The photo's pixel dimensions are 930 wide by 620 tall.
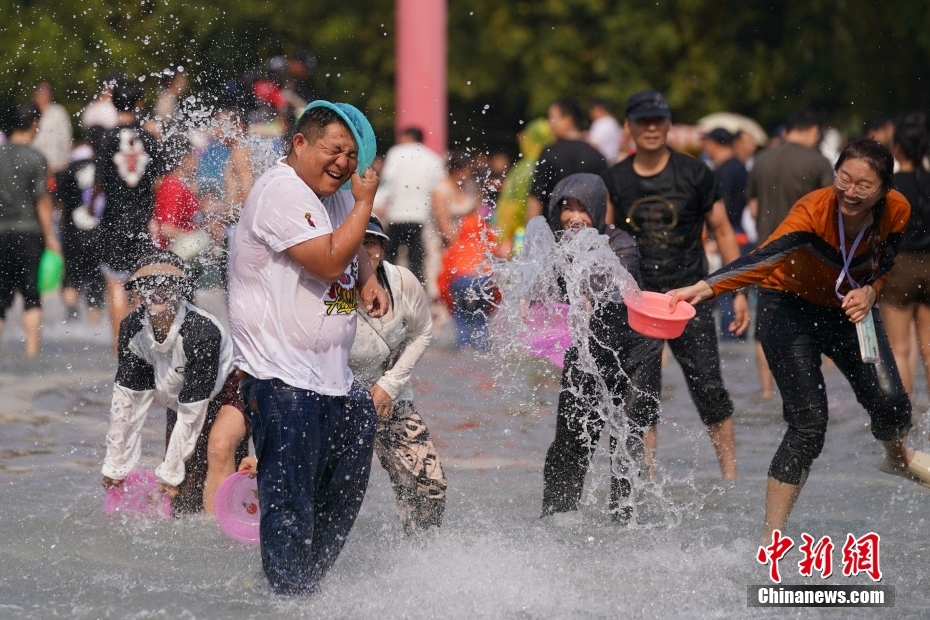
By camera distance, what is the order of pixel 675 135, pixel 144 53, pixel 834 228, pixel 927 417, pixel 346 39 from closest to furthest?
pixel 834 228, pixel 927 417, pixel 675 135, pixel 144 53, pixel 346 39

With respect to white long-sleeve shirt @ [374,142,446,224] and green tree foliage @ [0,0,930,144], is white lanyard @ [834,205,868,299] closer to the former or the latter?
white long-sleeve shirt @ [374,142,446,224]

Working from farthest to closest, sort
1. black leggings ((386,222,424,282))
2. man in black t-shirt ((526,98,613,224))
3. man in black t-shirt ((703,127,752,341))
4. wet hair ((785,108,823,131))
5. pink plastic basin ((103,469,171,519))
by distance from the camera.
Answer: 1. man in black t-shirt ((703,127,752,341))
2. black leggings ((386,222,424,282))
3. wet hair ((785,108,823,131))
4. man in black t-shirt ((526,98,613,224))
5. pink plastic basin ((103,469,171,519))

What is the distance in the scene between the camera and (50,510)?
6.89 meters

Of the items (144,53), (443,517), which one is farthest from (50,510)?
(144,53)

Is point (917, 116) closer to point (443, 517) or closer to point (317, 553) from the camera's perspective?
point (443, 517)

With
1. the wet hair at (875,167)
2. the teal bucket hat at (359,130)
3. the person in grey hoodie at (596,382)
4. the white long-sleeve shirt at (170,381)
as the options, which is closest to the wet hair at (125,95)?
the white long-sleeve shirt at (170,381)

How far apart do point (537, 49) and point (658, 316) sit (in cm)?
2094

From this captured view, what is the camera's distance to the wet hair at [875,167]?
19.3 feet

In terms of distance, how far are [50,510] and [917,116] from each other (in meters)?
6.03

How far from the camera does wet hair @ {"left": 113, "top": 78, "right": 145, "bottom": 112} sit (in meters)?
10.5

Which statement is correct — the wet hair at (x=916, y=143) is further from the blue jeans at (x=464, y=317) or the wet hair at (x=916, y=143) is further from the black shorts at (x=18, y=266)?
the black shorts at (x=18, y=266)

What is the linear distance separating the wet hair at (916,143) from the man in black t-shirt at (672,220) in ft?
7.56

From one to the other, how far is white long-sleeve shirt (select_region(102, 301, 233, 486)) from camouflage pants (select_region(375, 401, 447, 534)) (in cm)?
91

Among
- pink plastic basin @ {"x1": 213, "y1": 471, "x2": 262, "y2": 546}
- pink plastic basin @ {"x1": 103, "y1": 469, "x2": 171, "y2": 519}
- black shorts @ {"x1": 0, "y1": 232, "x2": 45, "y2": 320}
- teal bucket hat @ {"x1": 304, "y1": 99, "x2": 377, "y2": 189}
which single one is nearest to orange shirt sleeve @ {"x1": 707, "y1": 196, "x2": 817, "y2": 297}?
teal bucket hat @ {"x1": 304, "y1": 99, "x2": 377, "y2": 189}
